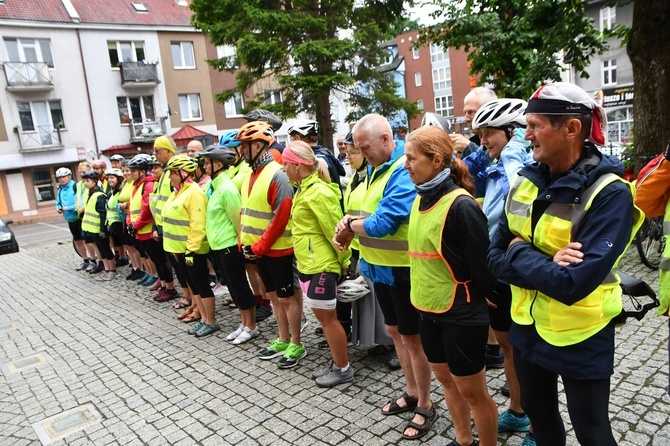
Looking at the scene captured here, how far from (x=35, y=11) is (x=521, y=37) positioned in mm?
28738

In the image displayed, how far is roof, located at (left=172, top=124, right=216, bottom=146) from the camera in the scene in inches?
1185

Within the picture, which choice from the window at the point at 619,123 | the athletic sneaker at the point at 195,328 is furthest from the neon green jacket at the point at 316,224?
the window at the point at 619,123

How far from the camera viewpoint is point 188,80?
31578 millimetres

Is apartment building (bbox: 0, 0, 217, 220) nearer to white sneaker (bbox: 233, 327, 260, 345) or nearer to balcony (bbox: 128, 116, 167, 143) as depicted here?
balcony (bbox: 128, 116, 167, 143)

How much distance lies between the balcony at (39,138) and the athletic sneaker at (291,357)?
28.2 meters

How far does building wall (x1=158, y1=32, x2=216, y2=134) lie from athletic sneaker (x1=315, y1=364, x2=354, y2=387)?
29545 mm

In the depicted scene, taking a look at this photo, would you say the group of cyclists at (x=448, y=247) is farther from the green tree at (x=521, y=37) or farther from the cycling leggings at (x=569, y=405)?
the green tree at (x=521, y=37)

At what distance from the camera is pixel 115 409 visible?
14.4 feet

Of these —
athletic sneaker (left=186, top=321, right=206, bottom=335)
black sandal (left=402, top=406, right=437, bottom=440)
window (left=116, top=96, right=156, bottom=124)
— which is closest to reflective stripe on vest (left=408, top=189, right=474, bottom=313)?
black sandal (left=402, top=406, right=437, bottom=440)

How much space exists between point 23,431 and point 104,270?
6709mm

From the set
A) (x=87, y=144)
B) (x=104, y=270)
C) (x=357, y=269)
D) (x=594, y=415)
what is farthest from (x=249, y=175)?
(x=87, y=144)

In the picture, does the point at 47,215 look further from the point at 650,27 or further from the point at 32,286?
the point at 650,27

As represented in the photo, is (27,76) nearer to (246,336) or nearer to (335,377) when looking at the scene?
(246,336)

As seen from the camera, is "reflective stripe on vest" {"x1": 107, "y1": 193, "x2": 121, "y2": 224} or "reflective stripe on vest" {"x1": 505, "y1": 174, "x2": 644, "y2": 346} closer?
"reflective stripe on vest" {"x1": 505, "y1": 174, "x2": 644, "y2": 346}
